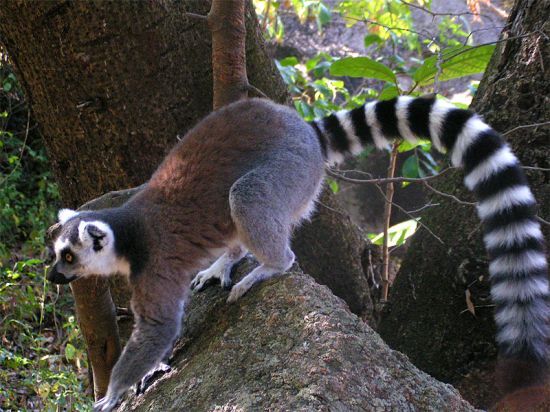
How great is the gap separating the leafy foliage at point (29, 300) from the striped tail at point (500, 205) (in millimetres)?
2659

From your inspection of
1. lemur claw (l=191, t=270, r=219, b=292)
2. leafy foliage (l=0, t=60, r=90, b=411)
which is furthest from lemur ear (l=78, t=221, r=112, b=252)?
leafy foliage (l=0, t=60, r=90, b=411)

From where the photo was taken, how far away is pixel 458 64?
410cm

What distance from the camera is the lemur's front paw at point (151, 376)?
2830 mm

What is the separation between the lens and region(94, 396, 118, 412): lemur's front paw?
2.82 m

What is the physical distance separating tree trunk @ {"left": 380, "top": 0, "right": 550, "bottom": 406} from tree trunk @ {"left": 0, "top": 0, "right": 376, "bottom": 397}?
5.51 ft

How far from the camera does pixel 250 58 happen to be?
4.24 metres

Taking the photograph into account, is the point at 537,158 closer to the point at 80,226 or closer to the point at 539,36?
the point at 539,36

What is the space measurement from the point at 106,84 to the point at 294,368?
2.26 m

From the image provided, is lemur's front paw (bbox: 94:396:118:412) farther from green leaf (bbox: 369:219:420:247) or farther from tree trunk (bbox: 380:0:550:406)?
green leaf (bbox: 369:219:420:247)

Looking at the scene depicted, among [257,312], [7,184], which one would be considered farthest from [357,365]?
[7,184]

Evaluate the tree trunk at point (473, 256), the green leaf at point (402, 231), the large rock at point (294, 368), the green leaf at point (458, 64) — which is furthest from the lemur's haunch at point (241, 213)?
the green leaf at point (402, 231)

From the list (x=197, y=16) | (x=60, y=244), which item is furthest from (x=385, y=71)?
(x=60, y=244)

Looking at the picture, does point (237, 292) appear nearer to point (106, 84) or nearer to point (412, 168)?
point (106, 84)

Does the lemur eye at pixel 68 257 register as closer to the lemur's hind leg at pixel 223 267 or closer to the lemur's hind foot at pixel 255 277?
the lemur's hind leg at pixel 223 267
